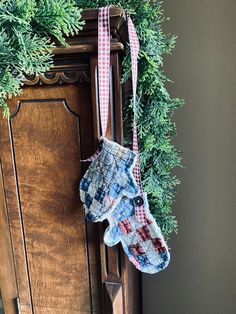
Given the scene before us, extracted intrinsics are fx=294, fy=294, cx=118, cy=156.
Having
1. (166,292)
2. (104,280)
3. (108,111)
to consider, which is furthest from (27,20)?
(166,292)

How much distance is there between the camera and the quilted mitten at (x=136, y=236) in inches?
26.8

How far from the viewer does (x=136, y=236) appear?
0.69 m

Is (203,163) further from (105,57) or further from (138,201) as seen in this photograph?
(105,57)

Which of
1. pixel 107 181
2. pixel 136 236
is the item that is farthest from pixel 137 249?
pixel 107 181

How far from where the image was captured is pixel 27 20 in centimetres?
56

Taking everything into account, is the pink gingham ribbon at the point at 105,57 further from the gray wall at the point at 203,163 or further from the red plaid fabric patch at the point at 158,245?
the gray wall at the point at 203,163

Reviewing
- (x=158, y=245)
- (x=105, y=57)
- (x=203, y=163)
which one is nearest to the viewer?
(x=105, y=57)

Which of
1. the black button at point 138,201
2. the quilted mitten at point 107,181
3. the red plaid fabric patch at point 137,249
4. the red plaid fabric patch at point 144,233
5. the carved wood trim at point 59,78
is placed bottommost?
the red plaid fabric patch at point 137,249

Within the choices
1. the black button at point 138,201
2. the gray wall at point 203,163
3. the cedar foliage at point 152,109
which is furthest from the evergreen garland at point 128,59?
the gray wall at point 203,163

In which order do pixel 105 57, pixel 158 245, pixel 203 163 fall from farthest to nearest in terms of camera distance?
1. pixel 203 163
2. pixel 158 245
3. pixel 105 57

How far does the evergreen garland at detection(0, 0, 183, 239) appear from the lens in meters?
0.57

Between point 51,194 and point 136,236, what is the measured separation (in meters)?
0.23

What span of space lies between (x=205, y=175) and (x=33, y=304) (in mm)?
725

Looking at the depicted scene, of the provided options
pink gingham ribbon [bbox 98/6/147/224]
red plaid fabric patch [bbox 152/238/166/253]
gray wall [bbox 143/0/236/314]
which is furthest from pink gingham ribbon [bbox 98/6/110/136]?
gray wall [bbox 143/0/236/314]
